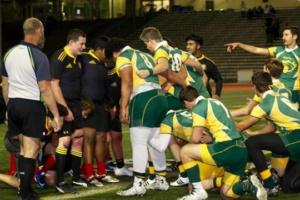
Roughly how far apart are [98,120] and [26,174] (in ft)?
6.62

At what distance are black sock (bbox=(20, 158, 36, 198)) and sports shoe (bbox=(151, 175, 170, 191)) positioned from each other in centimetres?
177

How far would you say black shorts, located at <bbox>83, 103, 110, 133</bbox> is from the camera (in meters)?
10.3

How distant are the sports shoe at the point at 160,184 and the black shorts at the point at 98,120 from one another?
A: 122 centimetres

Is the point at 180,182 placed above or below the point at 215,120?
below

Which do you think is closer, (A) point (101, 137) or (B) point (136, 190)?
(B) point (136, 190)

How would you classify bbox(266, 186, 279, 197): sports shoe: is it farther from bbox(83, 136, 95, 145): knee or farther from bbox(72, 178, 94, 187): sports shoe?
bbox(83, 136, 95, 145): knee

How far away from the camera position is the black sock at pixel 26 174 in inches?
336

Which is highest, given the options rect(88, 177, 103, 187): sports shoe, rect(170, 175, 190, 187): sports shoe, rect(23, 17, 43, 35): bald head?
rect(23, 17, 43, 35): bald head

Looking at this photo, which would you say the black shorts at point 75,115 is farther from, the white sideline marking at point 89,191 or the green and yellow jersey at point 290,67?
the green and yellow jersey at point 290,67

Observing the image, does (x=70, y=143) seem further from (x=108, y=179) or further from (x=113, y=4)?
(x=113, y=4)

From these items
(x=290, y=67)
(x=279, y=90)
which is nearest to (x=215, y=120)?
(x=279, y=90)

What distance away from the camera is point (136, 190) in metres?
9.16

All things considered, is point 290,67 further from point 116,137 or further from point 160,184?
point 160,184

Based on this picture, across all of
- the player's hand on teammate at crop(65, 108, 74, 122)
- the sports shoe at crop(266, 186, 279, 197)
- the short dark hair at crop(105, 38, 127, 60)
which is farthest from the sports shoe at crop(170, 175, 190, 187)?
the short dark hair at crop(105, 38, 127, 60)
